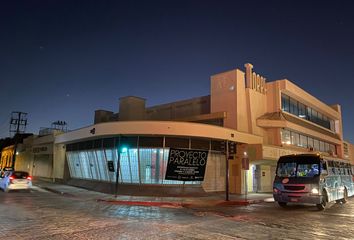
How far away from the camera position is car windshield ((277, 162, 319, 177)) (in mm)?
17688

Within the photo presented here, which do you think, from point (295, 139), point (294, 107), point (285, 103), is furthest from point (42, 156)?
point (294, 107)

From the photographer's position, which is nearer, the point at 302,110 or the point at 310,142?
the point at 302,110

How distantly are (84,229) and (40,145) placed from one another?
32517 mm

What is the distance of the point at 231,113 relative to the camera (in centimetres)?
2902

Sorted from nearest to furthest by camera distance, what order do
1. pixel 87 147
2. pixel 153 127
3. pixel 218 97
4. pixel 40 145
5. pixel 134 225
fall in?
pixel 134 225, pixel 153 127, pixel 87 147, pixel 218 97, pixel 40 145

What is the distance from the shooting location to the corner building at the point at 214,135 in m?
23.2

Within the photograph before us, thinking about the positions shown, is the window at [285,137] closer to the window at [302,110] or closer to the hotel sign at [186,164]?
the window at [302,110]

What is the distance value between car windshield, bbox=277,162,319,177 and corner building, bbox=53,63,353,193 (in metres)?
3.98

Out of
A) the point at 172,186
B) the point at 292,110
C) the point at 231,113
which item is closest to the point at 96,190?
the point at 172,186

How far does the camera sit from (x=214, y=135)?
24031 mm

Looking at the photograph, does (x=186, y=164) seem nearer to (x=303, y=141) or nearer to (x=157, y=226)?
(x=157, y=226)

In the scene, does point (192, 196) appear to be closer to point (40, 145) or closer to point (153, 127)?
point (153, 127)

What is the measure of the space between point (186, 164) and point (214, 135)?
10.2ft

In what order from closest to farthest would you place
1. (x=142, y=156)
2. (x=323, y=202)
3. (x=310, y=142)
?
1. (x=323, y=202)
2. (x=142, y=156)
3. (x=310, y=142)
